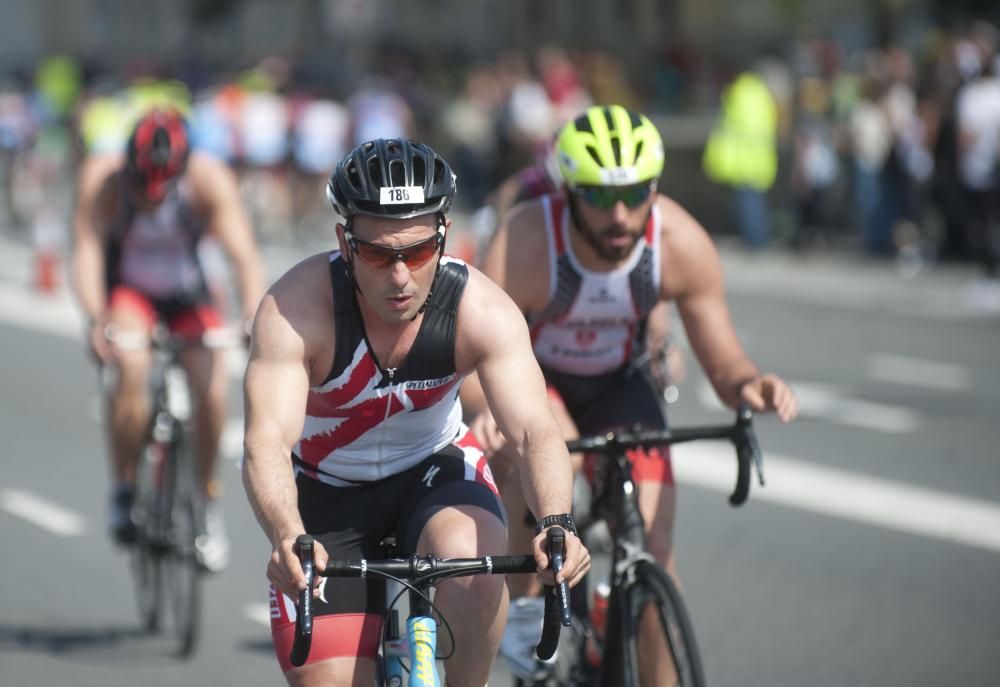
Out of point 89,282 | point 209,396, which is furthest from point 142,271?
point 209,396

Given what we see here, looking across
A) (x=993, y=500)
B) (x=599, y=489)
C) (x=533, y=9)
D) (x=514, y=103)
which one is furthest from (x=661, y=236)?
(x=533, y=9)

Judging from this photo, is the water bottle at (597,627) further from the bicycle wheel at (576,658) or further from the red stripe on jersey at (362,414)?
the red stripe on jersey at (362,414)

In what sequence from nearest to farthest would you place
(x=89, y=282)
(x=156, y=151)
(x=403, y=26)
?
1. (x=156, y=151)
2. (x=89, y=282)
3. (x=403, y=26)

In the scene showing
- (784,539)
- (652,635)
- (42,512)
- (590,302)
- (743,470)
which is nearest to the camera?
(652,635)

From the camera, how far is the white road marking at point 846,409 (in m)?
11.2

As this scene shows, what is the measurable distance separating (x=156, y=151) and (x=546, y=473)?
3483 mm

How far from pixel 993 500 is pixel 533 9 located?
123ft

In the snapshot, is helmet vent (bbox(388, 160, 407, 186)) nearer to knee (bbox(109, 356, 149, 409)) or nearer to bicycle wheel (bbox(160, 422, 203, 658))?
bicycle wheel (bbox(160, 422, 203, 658))

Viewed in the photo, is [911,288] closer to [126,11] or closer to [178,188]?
[178,188]

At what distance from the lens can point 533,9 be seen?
45.3 meters

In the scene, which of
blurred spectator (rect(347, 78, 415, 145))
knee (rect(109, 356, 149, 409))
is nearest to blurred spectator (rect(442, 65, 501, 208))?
blurred spectator (rect(347, 78, 415, 145))

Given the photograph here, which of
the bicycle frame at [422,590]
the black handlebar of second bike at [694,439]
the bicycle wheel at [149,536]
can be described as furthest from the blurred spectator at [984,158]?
the bicycle frame at [422,590]

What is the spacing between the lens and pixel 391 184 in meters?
4.21

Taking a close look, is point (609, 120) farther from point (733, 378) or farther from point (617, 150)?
point (733, 378)
